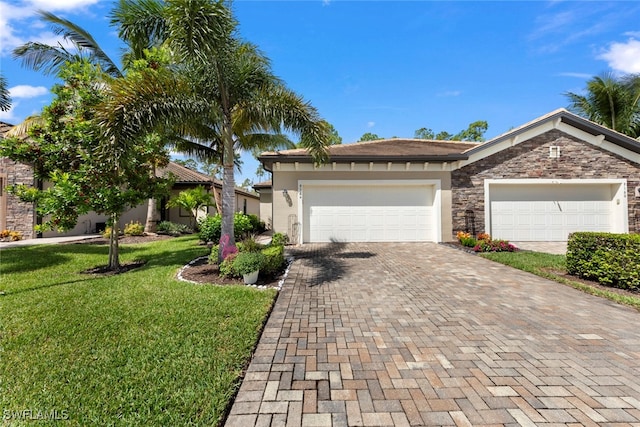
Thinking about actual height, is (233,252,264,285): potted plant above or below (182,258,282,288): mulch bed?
above

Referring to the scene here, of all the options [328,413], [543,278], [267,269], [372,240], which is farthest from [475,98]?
[328,413]

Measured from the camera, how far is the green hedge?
5527mm

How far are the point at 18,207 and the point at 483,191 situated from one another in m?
22.0

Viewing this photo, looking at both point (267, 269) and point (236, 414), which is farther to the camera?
point (267, 269)

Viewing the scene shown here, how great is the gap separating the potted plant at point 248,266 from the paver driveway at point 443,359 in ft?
3.09

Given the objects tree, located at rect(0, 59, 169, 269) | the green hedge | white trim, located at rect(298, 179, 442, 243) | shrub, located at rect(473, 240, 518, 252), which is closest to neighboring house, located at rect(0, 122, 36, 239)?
tree, located at rect(0, 59, 169, 269)

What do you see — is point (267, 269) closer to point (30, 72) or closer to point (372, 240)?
point (372, 240)

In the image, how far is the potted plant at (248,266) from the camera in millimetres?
5824

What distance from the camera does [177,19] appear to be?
5.35 metres

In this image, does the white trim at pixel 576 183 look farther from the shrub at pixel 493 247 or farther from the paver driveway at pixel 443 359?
the paver driveway at pixel 443 359

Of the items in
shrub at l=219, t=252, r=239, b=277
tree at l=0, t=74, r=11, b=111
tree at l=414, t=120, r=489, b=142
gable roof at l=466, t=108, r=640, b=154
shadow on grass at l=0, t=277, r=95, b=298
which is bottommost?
shadow on grass at l=0, t=277, r=95, b=298

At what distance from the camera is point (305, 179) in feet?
38.2

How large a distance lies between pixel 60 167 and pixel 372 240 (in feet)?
34.7

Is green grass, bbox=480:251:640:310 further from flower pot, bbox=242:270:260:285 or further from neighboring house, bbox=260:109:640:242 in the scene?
flower pot, bbox=242:270:260:285
